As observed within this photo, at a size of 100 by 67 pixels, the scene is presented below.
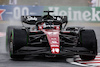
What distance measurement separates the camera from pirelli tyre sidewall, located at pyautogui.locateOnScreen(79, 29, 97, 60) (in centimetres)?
822

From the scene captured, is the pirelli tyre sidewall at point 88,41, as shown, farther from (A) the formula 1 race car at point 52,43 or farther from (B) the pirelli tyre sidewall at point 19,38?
(B) the pirelli tyre sidewall at point 19,38

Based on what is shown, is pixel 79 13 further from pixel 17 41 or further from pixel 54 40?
pixel 17 41

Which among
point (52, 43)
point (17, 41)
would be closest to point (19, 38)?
point (17, 41)

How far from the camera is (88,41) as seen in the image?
8305 mm

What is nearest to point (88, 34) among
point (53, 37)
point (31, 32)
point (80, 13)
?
point (53, 37)

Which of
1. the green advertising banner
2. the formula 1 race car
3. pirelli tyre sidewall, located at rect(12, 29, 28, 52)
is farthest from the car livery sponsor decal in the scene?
the green advertising banner

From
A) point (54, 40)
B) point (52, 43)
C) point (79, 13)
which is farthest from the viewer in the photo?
point (79, 13)

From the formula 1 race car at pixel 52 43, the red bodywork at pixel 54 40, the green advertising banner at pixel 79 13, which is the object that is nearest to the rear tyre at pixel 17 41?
the formula 1 race car at pixel 52 43

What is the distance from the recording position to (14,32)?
8.31m

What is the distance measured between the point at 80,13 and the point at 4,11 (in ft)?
19.6

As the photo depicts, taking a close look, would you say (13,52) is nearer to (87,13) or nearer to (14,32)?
(14,32)

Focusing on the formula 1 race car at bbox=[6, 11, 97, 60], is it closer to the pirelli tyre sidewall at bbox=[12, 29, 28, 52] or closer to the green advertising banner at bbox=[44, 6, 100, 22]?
the pirelli tyre sidewall at bbox=[12, 29, 28, 52]

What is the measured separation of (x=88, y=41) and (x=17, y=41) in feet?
5.88

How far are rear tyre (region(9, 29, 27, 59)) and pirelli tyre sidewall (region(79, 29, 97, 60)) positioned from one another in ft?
4.81
